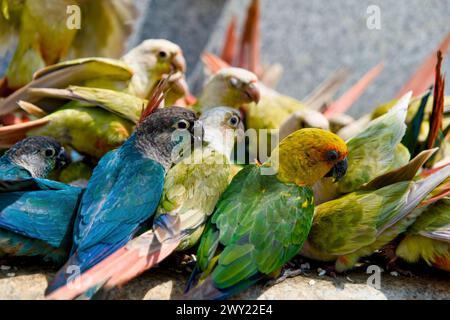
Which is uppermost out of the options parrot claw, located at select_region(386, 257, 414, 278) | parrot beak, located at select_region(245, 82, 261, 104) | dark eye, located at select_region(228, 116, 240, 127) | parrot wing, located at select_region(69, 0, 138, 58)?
parrot wing, located at select_region(69, 0, 138, 58)

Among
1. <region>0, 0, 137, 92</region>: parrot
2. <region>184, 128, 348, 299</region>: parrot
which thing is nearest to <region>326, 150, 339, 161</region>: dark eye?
<region>184, 128, 348, 299</region>: parrot

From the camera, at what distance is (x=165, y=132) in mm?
1577

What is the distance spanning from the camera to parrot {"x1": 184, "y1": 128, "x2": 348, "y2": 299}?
1.34 metres

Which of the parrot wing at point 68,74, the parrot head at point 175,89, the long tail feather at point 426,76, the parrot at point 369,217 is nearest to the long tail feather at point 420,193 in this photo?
the parrot at point 369,217

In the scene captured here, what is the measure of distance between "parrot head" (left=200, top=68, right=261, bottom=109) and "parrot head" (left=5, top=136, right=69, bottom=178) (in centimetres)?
59

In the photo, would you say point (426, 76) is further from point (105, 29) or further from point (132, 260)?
point (132, 260)

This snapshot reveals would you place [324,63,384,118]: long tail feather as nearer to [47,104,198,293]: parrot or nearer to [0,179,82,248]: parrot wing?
[47,104,198,293]: parrot

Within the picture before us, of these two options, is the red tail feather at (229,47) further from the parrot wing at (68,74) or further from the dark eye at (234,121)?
the dark eye at (234,121)

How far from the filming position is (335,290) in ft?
4.82

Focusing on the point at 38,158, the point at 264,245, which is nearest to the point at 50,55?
the point at 38,158

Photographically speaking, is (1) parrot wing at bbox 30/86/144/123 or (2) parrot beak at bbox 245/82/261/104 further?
(2) parrot beak at bbox 245/82/261/104

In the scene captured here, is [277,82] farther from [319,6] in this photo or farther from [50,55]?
[50,55]
